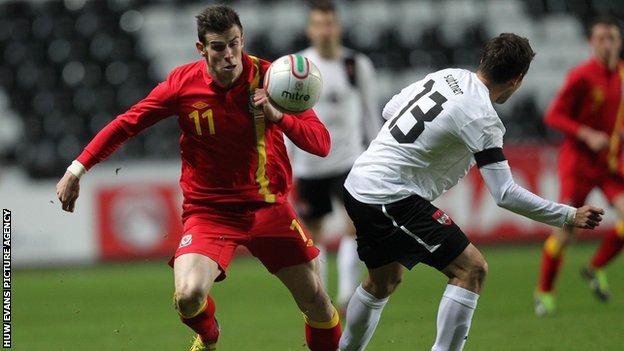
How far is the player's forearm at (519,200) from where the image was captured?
5195 mm

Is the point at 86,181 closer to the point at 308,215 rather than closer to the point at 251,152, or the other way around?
the point at 308,215

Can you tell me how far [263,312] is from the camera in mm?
9406

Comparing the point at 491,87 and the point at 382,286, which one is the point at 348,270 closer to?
the point at 382,286

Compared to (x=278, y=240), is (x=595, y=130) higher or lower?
lower

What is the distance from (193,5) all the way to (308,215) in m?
9.59

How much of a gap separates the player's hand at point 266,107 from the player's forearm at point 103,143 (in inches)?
31.4

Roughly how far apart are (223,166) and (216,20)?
0.78m

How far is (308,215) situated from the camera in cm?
911

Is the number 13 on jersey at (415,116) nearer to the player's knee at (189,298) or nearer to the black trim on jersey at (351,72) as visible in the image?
the player's knee at (189,298)

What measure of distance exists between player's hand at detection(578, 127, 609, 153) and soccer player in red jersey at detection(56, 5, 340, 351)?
12.3 feet

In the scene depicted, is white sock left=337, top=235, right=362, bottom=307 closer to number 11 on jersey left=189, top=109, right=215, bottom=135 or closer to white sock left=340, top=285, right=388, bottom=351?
white sock left=340, top=285, right=388, bottom=351

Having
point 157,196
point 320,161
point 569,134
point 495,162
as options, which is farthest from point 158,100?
point 157,196

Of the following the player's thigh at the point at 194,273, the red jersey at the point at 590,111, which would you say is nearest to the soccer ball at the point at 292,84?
the player's thigh at the point at 194,273

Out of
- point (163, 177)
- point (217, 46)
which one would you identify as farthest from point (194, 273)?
point (163, 177)
